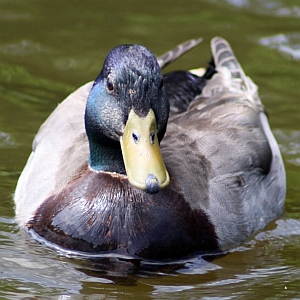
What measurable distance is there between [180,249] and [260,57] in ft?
15.8

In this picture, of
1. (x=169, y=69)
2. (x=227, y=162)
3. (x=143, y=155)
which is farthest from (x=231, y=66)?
(x=143, y=155)

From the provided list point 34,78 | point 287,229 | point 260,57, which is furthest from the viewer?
point 260,57

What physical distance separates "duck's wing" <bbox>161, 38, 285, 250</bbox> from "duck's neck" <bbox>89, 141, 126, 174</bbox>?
1.36ft

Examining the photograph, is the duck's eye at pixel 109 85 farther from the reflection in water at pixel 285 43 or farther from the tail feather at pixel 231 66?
the reflection in water at pixel 285 43

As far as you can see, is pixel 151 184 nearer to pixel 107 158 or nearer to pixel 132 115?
pixel 132 115

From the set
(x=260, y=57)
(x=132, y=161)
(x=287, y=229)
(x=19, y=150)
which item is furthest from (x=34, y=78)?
(x=132, y=161)

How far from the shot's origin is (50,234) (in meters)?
6.58

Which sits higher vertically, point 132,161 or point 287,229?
point 132,161

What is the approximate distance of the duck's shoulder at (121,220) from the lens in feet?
20.8

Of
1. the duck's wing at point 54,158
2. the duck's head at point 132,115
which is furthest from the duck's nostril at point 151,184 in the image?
the duck's wing at point 54,158

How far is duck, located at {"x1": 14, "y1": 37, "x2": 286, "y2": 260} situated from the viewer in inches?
239

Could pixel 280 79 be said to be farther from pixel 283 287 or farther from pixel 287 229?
pixel 283 287

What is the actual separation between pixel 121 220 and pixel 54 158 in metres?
1.10

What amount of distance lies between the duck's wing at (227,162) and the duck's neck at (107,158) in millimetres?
414
